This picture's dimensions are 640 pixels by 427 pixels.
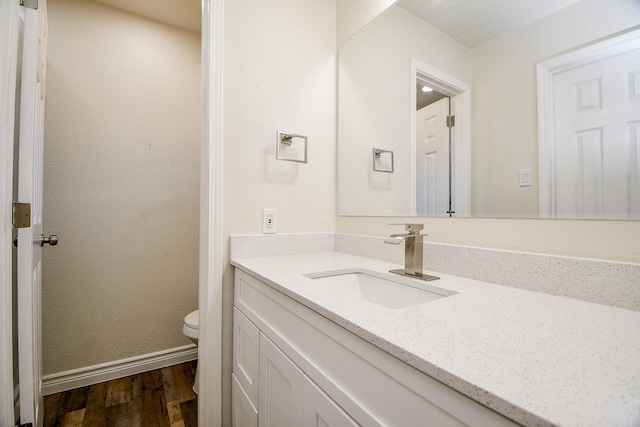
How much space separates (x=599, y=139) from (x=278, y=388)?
102 cm

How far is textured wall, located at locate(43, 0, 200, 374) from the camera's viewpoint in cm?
161

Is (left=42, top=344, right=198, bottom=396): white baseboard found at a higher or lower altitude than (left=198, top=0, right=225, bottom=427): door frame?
lower

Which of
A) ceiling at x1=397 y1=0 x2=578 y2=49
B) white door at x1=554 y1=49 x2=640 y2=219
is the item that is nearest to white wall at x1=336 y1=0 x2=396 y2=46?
ceiling at x1=397 y1=0 x2=578 y2=49

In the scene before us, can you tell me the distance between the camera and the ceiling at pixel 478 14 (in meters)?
0.77

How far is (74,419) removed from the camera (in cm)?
136

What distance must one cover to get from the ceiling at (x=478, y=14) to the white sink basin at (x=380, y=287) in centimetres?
80

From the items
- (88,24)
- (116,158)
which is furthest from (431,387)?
(88,24)

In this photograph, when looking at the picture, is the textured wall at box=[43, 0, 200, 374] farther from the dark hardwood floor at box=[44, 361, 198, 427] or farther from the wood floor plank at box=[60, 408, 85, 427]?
the wood floor plank at box=[60, 408, 85, 427]

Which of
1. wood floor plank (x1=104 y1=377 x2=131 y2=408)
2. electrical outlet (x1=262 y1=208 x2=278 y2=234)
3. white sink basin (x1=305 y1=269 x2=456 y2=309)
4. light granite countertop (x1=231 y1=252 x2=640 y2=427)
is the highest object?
electrical outlet (x1=262 y1=208 x2=278 y2=234)

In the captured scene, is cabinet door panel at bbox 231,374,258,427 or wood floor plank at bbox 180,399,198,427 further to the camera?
wood floor plank at bbox 180,399,198,427

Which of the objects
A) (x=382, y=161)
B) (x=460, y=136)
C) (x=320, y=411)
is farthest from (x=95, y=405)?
(x=460, y=136)

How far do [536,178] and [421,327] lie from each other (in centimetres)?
58

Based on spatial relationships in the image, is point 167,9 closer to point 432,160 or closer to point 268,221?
point 268,221

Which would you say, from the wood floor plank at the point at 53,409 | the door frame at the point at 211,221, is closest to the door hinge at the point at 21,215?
the door frame at the point at 211,221
